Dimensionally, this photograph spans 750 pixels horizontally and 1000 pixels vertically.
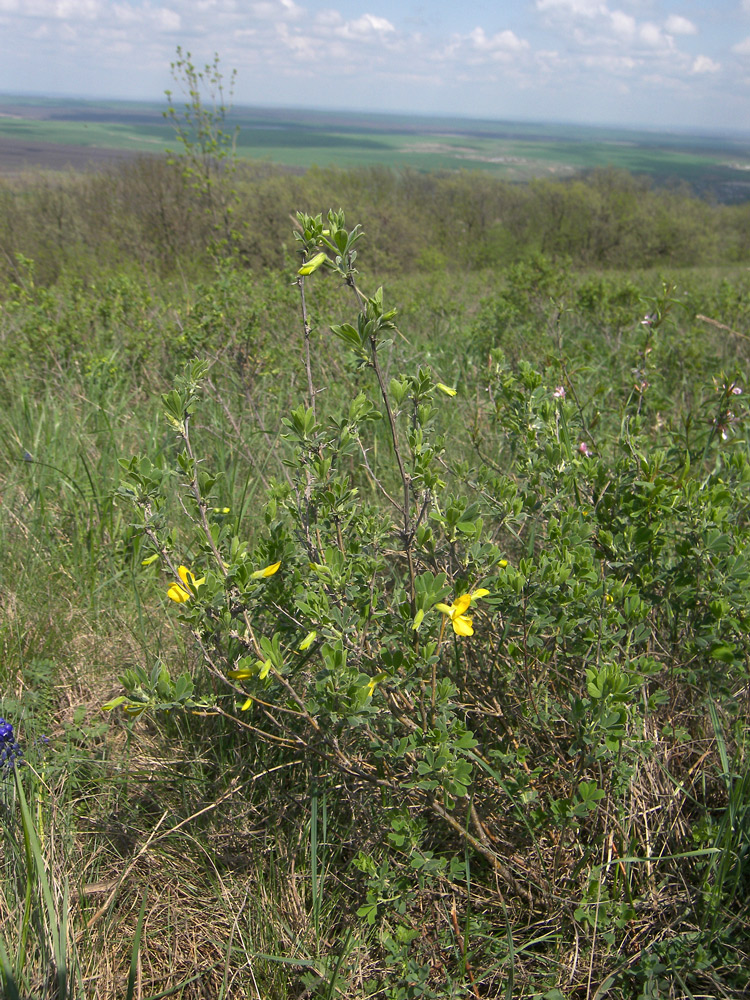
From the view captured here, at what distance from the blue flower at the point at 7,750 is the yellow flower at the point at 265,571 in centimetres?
84

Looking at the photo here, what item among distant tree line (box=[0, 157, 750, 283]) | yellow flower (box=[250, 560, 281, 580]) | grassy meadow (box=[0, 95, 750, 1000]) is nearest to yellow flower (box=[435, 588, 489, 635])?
grassy meadow (box=[0, 95, 750, 1000])

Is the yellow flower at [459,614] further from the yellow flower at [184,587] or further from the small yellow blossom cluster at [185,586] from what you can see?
the yellow flower at [184,587]

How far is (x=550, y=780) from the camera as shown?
64.9 inches

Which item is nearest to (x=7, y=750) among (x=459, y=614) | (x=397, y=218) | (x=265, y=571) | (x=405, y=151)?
(x=265, y=571)

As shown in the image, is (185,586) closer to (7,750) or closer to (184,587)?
(184,587)

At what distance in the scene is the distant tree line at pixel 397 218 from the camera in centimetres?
1938

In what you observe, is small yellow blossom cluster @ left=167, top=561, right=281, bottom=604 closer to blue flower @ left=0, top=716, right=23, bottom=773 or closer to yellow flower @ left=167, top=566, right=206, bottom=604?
yellow flower @ left=167, top=566, right=206, bottom=604

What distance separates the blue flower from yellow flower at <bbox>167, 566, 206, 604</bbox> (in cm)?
75

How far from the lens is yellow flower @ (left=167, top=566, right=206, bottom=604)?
126cm

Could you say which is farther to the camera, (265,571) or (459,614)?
(265,571)

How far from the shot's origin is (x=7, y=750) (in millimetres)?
1657

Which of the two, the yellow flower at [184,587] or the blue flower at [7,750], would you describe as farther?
the blue flower at [7,750]

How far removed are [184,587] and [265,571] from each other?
168 mm

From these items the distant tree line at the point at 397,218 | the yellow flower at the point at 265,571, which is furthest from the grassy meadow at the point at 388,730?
the distant tree line at the point at 397,218
